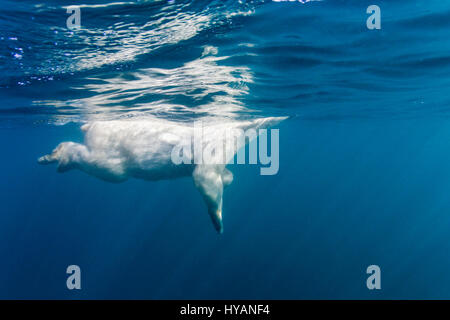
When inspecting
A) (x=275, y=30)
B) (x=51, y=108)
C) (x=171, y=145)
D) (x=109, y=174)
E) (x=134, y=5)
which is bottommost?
(x=109, y=174)

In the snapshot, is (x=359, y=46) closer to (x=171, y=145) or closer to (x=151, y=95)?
(x=171, y=145)

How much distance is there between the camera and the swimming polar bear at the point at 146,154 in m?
8.04

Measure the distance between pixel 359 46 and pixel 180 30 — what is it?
486cm

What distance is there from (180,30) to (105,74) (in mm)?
3854

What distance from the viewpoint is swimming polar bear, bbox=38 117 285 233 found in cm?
804

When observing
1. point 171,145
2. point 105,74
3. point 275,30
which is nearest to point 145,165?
point 171,145

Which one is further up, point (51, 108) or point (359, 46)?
point (51, 108)

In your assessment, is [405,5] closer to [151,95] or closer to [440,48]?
[440,48]

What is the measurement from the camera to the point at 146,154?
805 centimetres

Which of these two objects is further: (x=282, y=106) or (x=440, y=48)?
(x=282, y=106)

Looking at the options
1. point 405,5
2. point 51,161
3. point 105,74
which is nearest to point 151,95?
point 105,74

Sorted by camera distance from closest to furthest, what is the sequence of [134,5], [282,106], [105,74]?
[134,5], [105,74], [282,106]

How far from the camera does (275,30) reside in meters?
6.90

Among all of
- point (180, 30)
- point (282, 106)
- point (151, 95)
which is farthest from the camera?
point (282, 106)
